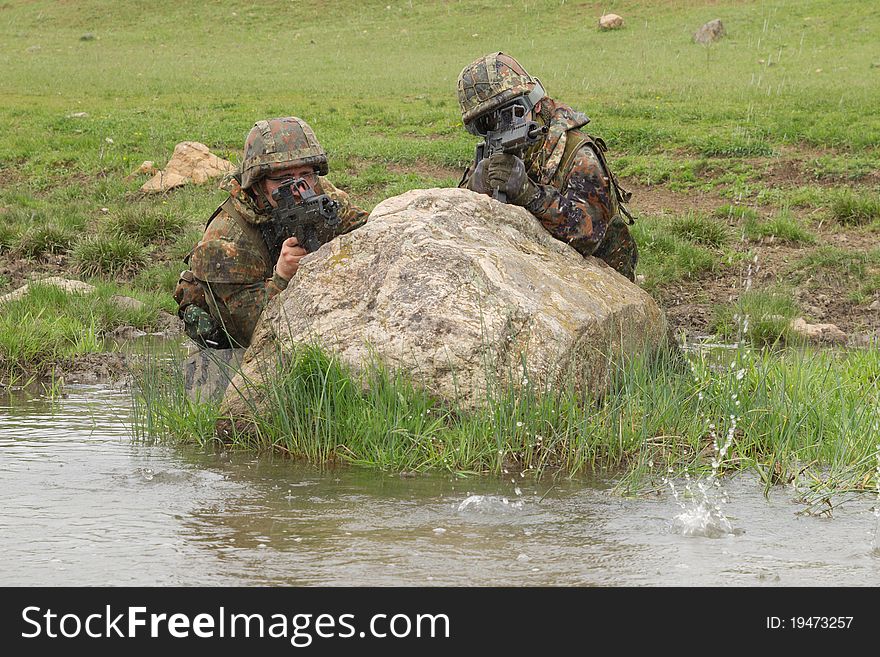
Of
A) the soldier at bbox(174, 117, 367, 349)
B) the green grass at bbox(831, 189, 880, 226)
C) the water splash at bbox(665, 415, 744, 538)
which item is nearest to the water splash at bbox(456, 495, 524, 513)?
the water splash at bbox(665, 415, 744, 538)

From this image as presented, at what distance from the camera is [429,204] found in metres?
6.61

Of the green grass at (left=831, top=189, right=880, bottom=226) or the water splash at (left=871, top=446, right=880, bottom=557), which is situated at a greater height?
the water splash at (left=871, top=446, right=880, bottom=557)

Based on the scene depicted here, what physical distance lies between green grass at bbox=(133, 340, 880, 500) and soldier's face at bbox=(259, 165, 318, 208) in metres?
1.07

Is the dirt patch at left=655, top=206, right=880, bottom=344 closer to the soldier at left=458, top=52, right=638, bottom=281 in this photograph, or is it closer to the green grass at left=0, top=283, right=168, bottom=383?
the soldier at left=458, top=52, right=638, bottom=281

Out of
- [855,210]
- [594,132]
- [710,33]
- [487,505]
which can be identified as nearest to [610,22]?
[710,33]

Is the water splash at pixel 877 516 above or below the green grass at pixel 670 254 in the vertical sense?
above

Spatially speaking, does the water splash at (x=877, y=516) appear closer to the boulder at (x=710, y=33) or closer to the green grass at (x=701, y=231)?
the green grass at (x=701, y=231)

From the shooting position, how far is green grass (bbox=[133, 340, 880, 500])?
551 cm

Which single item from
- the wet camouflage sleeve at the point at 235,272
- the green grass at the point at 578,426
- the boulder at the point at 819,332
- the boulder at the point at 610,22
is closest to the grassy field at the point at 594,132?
the boulder at the point at 819,332

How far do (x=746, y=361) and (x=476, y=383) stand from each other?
5.37 feet

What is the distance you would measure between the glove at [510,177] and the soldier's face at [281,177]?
3.30 ft

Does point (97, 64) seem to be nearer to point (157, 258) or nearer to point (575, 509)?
point (157, 258)

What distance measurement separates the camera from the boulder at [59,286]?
10.1 metres
